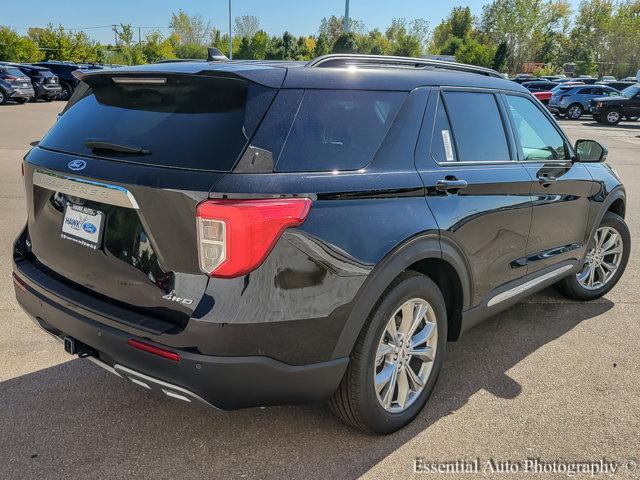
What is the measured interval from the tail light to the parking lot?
1.01 meters

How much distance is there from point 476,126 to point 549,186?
85 cm

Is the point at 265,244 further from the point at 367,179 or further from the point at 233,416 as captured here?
the point at 233,416

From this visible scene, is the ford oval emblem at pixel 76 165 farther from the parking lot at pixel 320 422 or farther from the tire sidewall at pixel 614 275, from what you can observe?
the tire sidewall at pixel 614 275

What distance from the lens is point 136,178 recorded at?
2289mm

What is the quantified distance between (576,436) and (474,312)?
2.66ft

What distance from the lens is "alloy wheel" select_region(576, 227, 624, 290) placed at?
4.76 m

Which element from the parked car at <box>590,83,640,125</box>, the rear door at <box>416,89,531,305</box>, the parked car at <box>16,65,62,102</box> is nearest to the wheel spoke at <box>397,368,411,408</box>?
the rear door at <box>416,89,531,305</box>

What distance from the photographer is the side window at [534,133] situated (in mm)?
3756

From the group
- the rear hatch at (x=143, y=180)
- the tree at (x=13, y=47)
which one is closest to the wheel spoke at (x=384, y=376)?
the rear hatch at (x=143, y=180)

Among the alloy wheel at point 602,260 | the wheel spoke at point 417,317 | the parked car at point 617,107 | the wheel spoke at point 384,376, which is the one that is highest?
the wheel spoke at point 417,317

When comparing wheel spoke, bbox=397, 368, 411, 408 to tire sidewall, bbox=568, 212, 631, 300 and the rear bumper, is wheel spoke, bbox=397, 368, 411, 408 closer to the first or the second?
the rear bumper

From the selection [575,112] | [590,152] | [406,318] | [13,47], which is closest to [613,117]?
[575,112]

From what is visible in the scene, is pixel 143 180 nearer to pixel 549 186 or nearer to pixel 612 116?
pixel 549 186

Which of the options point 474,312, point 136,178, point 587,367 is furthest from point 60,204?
point 587,367
